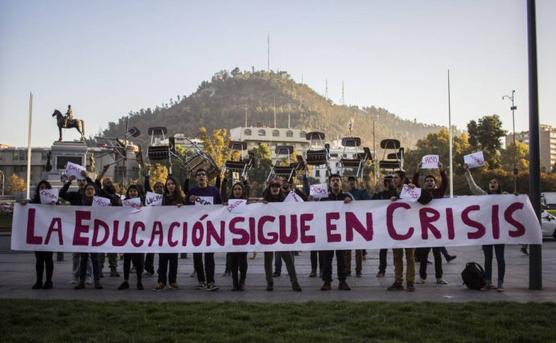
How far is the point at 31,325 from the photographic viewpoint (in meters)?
7.11

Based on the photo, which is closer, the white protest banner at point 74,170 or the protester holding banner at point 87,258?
the protester holding banner at point 87,258

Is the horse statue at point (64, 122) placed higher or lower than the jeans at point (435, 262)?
higher

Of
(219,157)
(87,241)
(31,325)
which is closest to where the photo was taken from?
(31,325)

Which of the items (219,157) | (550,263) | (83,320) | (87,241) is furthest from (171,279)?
(219,157)

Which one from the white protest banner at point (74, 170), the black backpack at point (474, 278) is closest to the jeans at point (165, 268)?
the white protest banner at point (74, 170)

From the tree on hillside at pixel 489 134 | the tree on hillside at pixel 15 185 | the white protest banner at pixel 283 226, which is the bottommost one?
the white protest banner at pixel 283 226

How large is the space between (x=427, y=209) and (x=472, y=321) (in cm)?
375

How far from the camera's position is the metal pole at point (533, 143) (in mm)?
10102

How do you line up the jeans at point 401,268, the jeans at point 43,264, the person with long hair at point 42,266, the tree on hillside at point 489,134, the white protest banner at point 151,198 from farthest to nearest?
the tree on hillside at point 489,134 < the white protest banner at point 151,198 < the jeans at point 43,264 < the person with long hair at point 42,266 < the jeans at point 401,268

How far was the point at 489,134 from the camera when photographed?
66.1 meters

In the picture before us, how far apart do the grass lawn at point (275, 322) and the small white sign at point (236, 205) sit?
109 inches

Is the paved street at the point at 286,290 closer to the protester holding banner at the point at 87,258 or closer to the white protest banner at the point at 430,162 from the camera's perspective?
the protester holding banner at the point at 87,258

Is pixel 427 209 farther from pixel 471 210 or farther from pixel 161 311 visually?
pixel 161 311

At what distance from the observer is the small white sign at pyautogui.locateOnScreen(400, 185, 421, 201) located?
10.7 m
